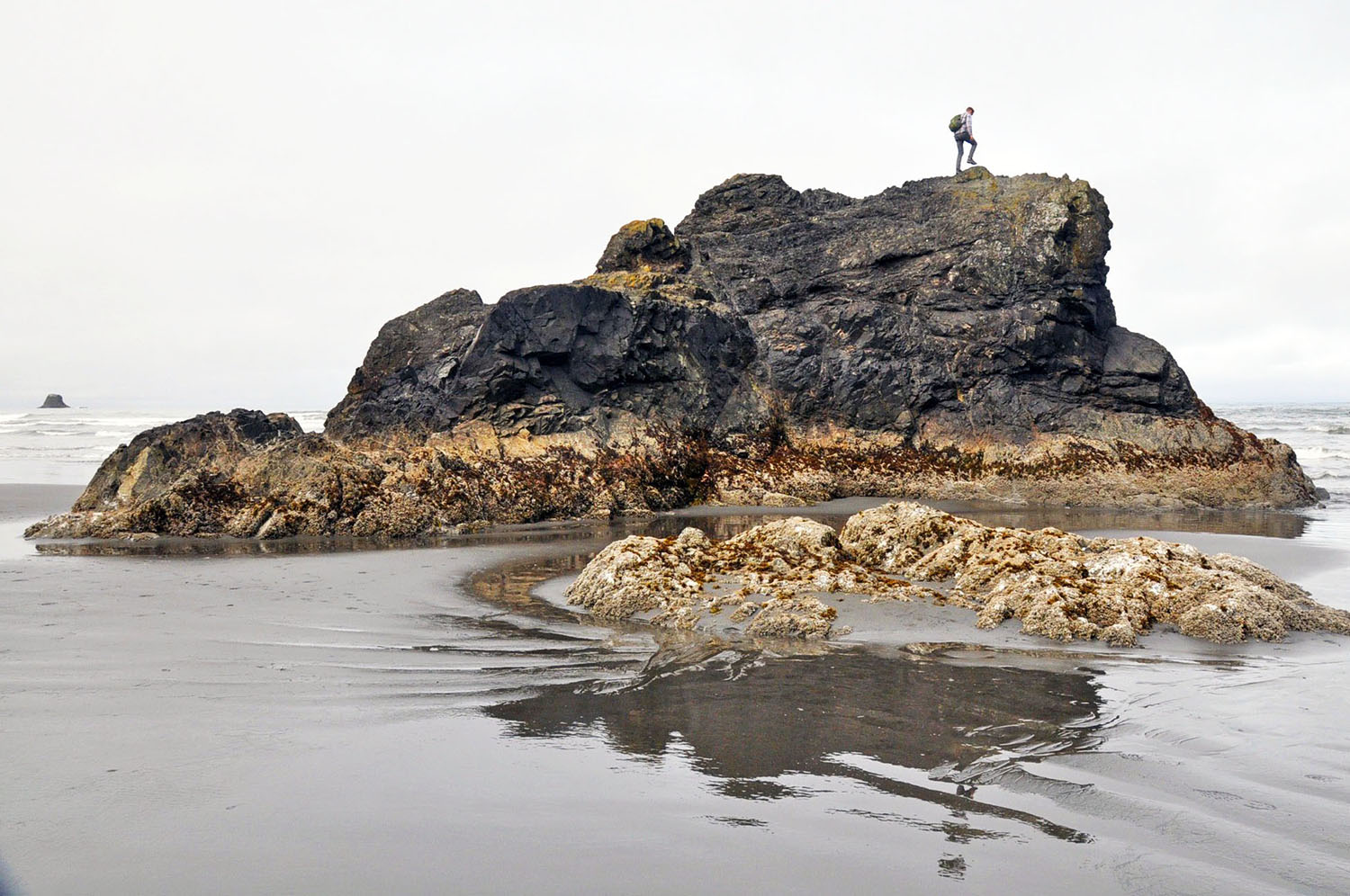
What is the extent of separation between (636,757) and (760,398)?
17.1m

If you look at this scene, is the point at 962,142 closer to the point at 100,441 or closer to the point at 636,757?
A: the point at 636,757

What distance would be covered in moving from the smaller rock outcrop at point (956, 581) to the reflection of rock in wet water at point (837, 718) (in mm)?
1194

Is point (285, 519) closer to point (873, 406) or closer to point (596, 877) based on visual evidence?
point (596, 877)

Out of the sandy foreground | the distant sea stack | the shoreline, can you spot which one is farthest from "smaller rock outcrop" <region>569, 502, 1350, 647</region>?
the distant sea stack

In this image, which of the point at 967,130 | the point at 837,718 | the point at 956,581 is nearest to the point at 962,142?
the point at 967,130

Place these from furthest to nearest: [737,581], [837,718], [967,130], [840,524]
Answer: [967,130], [840,524], [737,581], [837,718]

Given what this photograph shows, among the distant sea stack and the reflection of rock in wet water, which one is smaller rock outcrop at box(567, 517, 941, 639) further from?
the distant sea stack

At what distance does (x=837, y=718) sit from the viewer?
4941 millimetres

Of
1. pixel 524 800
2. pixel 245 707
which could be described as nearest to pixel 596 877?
pixel 524 800

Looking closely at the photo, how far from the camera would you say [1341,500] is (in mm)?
19812

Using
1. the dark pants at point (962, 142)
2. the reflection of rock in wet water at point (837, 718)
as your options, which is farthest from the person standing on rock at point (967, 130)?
the reflection of rock in wet water at point (837, 718)

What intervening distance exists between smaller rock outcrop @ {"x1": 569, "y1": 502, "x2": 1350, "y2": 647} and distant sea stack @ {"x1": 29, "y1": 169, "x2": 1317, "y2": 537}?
22.4 feet

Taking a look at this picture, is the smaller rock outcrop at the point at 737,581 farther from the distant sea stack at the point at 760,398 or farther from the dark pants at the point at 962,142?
the dark pants at the point at 962,142

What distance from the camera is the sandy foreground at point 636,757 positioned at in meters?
3.20
